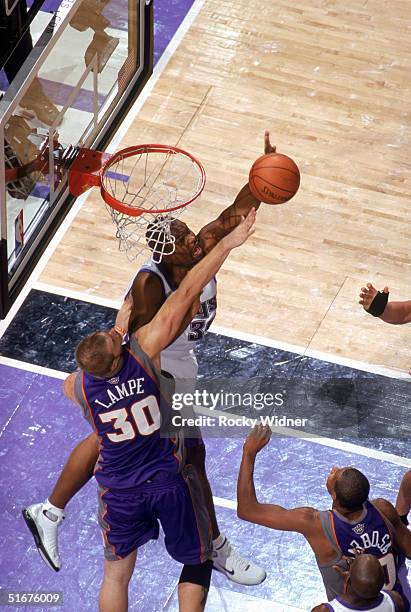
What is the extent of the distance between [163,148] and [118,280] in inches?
47.7

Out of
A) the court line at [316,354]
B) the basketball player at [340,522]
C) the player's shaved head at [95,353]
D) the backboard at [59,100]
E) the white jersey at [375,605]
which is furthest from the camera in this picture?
the court line at [316,354]

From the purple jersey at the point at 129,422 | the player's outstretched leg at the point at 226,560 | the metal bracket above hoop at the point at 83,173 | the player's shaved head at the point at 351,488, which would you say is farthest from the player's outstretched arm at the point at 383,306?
the metal bracket above hoop at the point at 83,173

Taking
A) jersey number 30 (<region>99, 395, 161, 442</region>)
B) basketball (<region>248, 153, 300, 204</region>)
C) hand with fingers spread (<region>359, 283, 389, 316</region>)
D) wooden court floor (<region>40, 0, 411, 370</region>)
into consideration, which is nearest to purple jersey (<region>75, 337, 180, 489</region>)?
jersey number 30 (<region>99, 395, 161, 442</region>)

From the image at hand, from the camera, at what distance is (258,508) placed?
6594mm

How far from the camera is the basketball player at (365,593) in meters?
5.95

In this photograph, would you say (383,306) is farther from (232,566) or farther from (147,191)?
(147,191)

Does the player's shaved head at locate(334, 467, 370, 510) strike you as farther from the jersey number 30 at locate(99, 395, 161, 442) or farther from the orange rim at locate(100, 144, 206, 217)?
the orange rim at locate(100, 144, 206, 217)

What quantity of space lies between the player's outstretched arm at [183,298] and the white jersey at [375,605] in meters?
1.59

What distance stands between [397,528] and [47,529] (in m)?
2.05

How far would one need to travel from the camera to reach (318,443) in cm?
795

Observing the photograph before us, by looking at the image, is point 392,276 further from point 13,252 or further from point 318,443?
point 13,252

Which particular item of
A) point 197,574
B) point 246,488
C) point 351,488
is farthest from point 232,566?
point 351,488

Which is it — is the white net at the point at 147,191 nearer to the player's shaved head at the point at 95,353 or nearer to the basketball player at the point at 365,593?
the player's shaved head at the point at 95,353

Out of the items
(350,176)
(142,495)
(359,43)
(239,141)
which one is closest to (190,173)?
(239,141)
